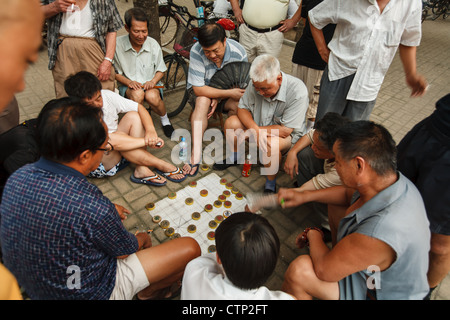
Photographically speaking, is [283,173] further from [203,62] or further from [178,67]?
[178,67]

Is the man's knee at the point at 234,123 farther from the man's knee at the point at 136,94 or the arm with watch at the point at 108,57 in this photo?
the arm with watch at the point at 108,57

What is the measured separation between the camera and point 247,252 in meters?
1.30

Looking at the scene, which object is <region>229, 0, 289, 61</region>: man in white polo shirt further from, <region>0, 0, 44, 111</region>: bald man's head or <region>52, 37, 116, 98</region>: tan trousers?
<region>0, 0, 44, 111</region>: bald man's head

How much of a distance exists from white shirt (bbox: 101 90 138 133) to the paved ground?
67 centimetres

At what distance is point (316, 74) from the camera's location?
151 inches

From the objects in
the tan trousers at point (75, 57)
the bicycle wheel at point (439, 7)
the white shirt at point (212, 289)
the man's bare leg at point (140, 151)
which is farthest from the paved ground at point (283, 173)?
the bicycle wheel at point (439, 7)

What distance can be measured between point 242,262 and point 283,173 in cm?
241

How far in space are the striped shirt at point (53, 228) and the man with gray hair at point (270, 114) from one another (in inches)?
79.3

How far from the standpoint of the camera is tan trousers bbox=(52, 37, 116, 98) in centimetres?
321

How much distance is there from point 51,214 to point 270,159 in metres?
2.36

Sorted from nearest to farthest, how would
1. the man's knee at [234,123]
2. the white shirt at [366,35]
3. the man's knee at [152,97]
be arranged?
the white shirt at [366,35], the man's knee at [234,123], the man's knee at [152,97]

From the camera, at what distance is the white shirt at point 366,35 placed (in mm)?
2379

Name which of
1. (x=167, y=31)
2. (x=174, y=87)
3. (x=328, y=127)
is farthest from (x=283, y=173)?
(x=167, y=31)

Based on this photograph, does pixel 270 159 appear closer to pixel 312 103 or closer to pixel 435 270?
pixel 312 103
